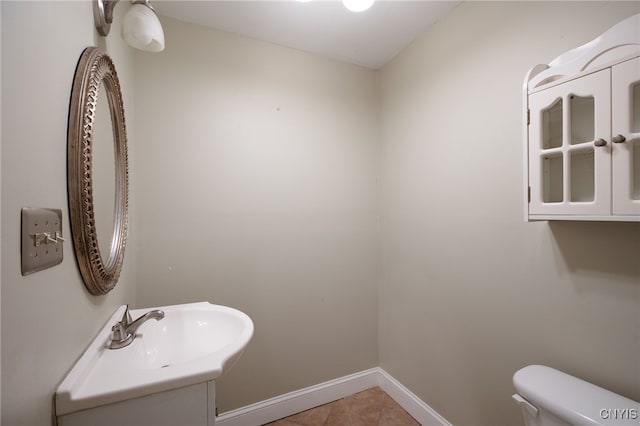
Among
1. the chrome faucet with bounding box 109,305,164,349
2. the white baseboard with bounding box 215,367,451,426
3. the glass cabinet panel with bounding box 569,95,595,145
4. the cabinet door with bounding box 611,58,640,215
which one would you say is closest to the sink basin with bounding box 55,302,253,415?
the chrome faucet with bounding box 109,305,164,349

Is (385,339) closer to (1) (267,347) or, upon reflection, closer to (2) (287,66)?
(1) (267,347)

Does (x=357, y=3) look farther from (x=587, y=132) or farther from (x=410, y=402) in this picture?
(x=410, y=402)

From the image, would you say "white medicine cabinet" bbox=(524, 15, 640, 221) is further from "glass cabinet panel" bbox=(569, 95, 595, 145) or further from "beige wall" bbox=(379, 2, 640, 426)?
"beige wall" bbox=(379, 2, 640, 426)

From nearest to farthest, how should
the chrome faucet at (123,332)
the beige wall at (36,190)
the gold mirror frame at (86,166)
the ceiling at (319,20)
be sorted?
the beige wall at (36,190)
the gold mirror frame at (86,166)
the chrome faucet at (123,332)
the ceiling at (319,20)

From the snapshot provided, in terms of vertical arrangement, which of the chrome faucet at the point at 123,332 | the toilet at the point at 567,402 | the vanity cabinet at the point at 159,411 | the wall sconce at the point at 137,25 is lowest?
the toilet at the point at 567,402

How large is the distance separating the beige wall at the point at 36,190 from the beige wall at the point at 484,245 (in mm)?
1637

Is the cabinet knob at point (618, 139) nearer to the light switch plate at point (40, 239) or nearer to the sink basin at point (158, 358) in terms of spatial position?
the sink basin at point (158, 358)

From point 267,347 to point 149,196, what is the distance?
117 centimetres

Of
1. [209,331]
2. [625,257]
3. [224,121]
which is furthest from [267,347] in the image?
[625,257]

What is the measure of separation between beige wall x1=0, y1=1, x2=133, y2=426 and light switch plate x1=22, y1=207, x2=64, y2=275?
0.7 inches

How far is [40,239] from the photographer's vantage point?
1.94 feet

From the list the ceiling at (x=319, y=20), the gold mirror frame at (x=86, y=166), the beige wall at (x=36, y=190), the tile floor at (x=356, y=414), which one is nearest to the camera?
the beige wall at (x=36, y=190)

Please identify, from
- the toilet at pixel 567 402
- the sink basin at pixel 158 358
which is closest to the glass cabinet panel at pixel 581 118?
the toilet at pixel 567 402

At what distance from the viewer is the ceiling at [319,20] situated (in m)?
1.54
